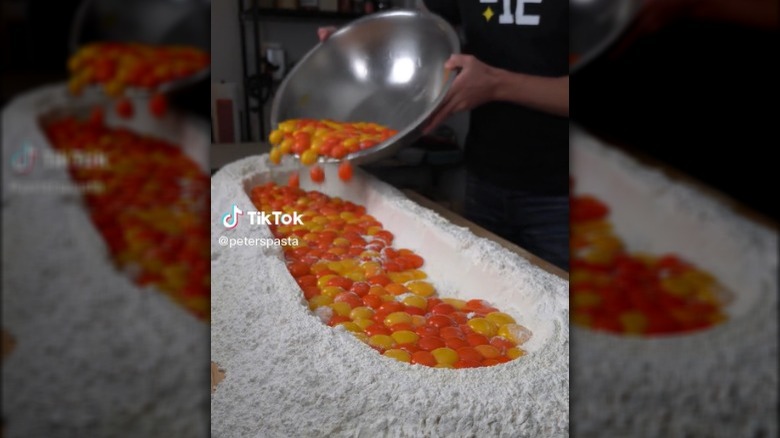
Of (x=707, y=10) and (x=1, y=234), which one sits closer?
(x=1, y=234)

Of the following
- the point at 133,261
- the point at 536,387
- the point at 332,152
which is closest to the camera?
the point at 536,387

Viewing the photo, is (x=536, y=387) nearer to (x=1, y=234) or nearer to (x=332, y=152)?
(x=332, y=152)

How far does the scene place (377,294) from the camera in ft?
3.77

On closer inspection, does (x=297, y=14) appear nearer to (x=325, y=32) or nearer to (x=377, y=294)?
(x=325, y=32)

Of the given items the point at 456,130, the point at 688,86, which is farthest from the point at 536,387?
the point at 688,86

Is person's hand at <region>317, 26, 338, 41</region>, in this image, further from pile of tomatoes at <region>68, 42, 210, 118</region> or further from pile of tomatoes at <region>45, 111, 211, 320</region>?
pile of tomatoes at <region>45, 111, 211, 320</region>

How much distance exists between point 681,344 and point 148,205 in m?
1.08

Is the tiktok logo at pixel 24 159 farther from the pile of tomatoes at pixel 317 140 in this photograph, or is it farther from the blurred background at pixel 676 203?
the blurred background at pixel 676 203

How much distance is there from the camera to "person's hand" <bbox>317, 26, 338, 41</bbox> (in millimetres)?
1156

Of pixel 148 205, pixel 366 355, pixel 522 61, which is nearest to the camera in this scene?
pixel 366 355

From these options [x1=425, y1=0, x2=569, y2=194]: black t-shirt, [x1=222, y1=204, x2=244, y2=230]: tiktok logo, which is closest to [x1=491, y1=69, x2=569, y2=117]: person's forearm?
[x1=425, y1=0, x2=569, y2=194]: black t-shirt

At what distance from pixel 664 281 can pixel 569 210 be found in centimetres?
24

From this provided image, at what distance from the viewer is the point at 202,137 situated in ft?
3.66

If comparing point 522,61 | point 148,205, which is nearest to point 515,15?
point 522,61
